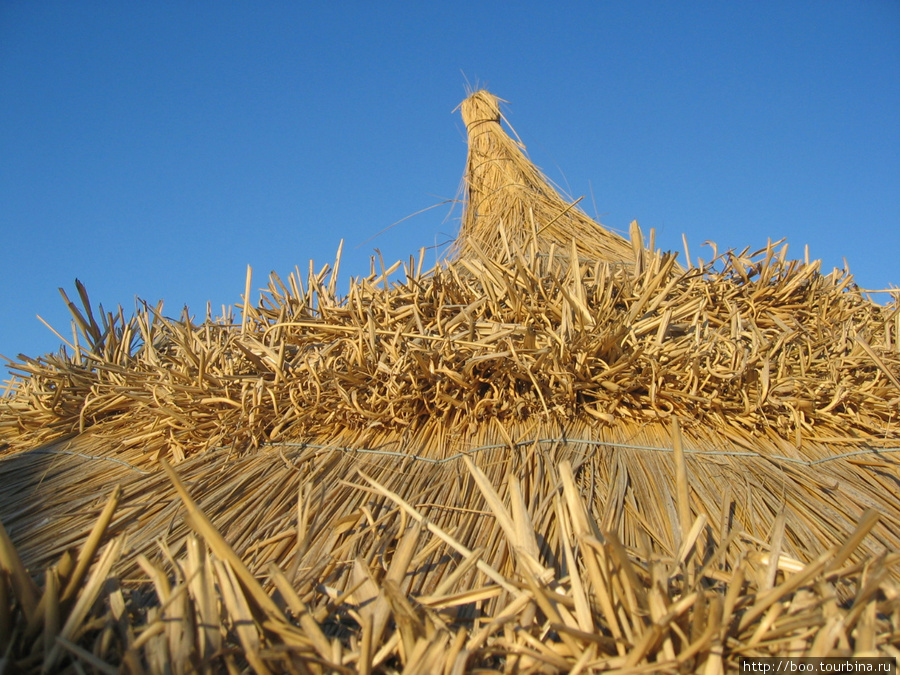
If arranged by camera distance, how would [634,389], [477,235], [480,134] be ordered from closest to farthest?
[634,389], [477,235], [480,134]

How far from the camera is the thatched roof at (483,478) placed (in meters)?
0.73

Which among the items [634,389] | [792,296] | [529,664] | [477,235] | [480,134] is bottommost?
[529,664]

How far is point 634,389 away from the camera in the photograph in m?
1.33

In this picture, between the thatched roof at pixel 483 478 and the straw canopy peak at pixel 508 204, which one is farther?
the straw canopy peak at pixel 508 204

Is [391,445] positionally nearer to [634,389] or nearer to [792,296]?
[634,389]

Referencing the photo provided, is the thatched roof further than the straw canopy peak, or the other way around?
the straw canopy peak

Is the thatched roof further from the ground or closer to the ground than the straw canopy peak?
closer to the ground

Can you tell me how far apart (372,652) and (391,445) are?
0.68 m

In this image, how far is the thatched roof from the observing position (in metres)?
0.73

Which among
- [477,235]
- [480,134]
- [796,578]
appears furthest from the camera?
[480,134]

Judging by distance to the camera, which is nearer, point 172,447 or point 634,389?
point 634,389

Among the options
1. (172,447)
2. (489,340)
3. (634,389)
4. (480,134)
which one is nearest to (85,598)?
(172,447)

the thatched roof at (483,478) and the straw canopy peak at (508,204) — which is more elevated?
the straw canopy peak at (508,204)

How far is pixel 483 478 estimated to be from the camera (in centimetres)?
92
